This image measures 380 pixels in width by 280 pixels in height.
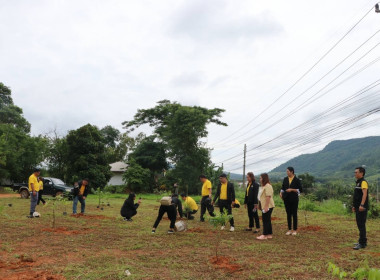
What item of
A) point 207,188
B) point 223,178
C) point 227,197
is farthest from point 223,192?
point 207,188

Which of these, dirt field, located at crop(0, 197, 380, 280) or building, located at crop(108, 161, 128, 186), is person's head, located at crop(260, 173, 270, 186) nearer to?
dirt field, located at crop(0, 197, 380, 280)

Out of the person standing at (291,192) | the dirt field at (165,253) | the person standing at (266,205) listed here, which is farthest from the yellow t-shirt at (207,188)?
the person standing at (291,192)

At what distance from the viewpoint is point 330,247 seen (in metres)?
7.32

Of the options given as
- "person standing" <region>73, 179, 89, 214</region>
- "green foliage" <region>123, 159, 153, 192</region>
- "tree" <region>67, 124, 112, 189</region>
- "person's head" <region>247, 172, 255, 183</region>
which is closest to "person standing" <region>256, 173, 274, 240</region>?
"person's head" <region>247, 172, 255, 183</region>

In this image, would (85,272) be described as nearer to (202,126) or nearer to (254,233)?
(254,233)

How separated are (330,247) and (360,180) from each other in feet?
5.45

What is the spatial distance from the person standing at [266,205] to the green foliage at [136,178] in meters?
30.6

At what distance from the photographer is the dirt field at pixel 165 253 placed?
5.11 metres

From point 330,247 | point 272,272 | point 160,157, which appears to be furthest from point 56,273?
point 160,157

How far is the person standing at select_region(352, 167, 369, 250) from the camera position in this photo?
22.6 feet

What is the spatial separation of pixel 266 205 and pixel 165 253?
3.03 meters

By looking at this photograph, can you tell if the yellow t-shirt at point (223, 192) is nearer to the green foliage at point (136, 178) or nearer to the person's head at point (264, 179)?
the person's head at point (264, 179)

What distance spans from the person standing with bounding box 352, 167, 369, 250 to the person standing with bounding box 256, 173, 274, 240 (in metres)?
1.96

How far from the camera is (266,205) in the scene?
26.9 ft
